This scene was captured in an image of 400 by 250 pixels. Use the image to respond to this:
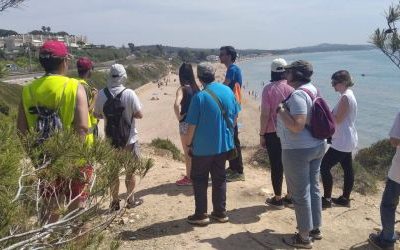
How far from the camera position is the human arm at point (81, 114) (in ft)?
10.1

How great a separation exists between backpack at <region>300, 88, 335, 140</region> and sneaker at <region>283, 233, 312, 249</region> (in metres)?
0.95

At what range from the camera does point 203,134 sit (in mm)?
4359

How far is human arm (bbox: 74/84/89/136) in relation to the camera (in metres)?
3.08

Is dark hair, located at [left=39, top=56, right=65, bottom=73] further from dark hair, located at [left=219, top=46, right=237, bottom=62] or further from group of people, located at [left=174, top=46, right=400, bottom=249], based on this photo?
dark hair, located at [left=219, top=46, right=237, bottom=62]

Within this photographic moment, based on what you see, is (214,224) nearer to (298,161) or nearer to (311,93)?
(298,161)

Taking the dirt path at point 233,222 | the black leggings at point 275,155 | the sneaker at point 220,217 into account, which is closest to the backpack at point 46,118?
the dirt path at point 233,222

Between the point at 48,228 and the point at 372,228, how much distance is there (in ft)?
13.7

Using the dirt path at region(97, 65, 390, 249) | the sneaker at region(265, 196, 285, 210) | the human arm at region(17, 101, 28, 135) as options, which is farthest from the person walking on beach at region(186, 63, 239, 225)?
the human arm at region(17, 101, 28, 135)

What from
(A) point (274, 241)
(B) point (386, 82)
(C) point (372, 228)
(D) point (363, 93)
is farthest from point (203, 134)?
(B) point (386, 82)

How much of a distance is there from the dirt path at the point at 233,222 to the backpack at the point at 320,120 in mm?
1118

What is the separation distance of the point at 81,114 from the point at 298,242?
2347mm

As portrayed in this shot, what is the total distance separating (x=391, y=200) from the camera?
167 inches

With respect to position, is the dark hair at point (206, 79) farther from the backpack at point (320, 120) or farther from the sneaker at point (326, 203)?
the sneaker at point (326, 203)

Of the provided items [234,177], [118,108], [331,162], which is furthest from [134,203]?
[331,162]
